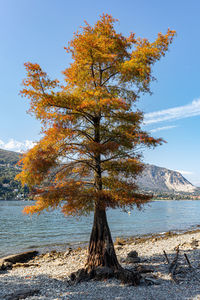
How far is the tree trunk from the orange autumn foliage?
1213 millimetres

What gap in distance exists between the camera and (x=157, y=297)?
9016mm

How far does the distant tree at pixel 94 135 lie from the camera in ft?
36.7

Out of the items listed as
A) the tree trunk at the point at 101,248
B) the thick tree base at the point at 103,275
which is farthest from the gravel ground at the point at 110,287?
the tree trunk at the point at 101,248

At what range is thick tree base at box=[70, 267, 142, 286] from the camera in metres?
11.0

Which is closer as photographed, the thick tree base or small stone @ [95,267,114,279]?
the thick tree base

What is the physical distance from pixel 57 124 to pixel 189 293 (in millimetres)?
9700

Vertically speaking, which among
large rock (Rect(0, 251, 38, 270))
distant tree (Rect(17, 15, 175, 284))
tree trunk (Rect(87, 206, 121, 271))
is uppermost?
distant tree (Rect(17, 15, 175, 284))

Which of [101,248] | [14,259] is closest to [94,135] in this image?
[101,248]

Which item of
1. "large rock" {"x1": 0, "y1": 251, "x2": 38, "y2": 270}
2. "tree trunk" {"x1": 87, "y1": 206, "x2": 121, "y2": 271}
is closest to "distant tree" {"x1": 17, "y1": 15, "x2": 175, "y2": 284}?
"tree trunk" {"x1": 87, "y1": 206, "x2": 121, "y2": 271}

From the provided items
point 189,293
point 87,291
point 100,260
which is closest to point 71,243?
point 100,260

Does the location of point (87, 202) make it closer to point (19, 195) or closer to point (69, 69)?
point (69, 69)

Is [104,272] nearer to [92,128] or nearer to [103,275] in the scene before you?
[103,275]

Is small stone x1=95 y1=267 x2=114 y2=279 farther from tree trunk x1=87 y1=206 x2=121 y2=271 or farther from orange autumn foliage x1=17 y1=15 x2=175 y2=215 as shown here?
orange autumn foliage x1=17 y1=15 x2=175 y2=215

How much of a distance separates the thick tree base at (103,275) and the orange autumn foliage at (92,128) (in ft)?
10.7
